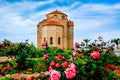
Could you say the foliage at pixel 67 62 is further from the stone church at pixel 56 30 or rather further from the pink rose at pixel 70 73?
the stone church at pixel 56 30

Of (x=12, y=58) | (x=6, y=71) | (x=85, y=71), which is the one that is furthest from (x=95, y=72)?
(x=12, y=58)

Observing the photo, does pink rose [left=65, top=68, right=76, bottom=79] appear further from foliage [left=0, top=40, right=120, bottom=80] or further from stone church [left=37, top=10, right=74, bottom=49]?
stone church [left=37, top=10, right=74, bottom=49]

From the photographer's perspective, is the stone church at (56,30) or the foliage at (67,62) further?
the stone church at (56,30)

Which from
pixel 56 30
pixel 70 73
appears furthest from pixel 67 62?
pixel 56 30

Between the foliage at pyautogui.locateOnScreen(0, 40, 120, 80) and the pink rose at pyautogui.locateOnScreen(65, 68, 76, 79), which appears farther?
the foliage at pyautogui.locateOnScreen(0, 40, 120, 80)

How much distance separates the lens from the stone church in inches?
1836

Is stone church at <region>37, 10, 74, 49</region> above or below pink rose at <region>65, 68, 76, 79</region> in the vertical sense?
above

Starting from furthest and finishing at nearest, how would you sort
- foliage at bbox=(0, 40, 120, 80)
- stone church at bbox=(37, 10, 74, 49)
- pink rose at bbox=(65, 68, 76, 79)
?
stone church at bbox=(37, 10, 74, 49), foliage at bbox=(0, 40, 120, 80), pink rose at bbox=(65, 68, 76, 79)

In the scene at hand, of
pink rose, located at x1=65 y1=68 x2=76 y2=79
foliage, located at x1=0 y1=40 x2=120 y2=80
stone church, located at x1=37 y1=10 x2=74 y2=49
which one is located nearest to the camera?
pink rose, located at x1=65 y1=68 x2=76 y2=79

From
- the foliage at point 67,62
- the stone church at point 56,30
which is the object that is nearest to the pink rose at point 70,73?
the foliage at point 67,62

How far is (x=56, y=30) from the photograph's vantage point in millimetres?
46938

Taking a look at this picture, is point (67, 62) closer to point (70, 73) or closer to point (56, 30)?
point (70, 73)

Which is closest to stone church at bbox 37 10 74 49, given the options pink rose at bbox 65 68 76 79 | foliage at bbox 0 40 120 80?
foliage at bbox 0 40 120 80

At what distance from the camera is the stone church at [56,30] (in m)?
46.6
